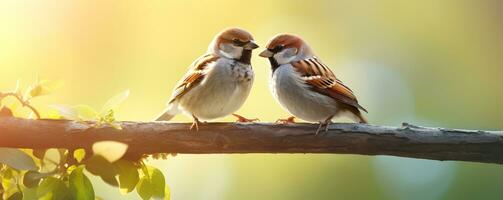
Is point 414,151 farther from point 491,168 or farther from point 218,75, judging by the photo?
point 491,168

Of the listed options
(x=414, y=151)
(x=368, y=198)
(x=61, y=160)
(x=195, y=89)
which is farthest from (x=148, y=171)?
(x=368, y=198)

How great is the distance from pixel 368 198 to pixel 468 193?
14.2 inches

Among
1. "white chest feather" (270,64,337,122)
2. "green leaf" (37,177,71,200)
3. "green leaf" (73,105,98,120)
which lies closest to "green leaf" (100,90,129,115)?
"green leaf" (73,105,98,120)

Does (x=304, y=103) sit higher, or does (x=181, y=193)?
(x=304, y=103)

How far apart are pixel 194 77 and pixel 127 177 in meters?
0.64

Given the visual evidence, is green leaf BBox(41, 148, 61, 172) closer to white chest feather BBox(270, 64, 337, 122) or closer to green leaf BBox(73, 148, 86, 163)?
green leaf BBox(73, 148, 86, 163)

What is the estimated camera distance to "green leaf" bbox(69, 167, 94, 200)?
1.08 m

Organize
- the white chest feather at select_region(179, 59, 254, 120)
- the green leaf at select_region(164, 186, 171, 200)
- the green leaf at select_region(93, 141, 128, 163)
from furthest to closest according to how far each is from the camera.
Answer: the white chest feather at select_region(179, 59, 254, 120), the green leaf at select_region(164, 186, 171, 200), the green leaf at select_region(93, 141, 128, 163)

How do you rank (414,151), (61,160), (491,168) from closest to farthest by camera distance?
(61,160) → (414,151) → (491,168)

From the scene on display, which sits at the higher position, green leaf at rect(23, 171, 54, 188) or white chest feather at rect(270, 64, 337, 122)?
white chest feather at rect(270, 64, 337, 122)

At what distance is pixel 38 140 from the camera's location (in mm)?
1229

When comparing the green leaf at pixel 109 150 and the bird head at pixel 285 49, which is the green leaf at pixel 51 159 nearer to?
the green leaf at pixel 109 150

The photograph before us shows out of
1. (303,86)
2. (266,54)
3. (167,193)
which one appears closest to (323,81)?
(303,86)

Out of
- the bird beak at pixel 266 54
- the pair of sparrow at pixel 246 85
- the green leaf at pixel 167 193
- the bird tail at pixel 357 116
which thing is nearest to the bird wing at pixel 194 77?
the pair of sparrow at pixel 246 85
